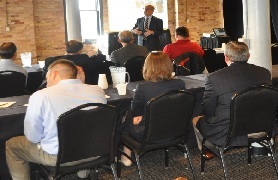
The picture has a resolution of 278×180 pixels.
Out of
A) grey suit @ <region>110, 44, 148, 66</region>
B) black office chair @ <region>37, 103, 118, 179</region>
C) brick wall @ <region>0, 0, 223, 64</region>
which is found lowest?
black office chair @ <region>37, 103, 118, 179</region>

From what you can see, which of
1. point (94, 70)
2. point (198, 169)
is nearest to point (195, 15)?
point (94, 70)

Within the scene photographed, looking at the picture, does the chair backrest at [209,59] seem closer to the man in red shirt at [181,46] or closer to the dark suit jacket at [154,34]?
the man in red shirt at [181,46]

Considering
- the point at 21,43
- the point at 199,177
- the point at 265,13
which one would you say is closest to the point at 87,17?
the point at 21,43

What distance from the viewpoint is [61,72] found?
120 inches

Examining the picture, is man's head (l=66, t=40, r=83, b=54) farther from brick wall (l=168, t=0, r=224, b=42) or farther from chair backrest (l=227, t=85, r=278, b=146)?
brick wall (l=168, t=0, r=224, b=42)

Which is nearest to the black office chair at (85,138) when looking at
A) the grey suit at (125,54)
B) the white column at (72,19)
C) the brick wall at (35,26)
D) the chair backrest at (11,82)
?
the chair backrest at (11,82)

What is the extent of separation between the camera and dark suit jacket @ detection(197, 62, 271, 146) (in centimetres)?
335

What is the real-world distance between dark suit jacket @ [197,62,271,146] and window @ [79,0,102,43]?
8.03m

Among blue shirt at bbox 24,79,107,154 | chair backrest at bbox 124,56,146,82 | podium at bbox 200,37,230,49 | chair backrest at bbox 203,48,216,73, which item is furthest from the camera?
podium at bbox 200,37,230,49

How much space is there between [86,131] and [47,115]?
0.94 feet

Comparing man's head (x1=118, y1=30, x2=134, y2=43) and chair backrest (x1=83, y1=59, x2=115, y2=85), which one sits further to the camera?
man's head (x1=118, y1=30, x2=134, y2=43)

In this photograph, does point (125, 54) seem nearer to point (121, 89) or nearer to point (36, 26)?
point (121, 89)

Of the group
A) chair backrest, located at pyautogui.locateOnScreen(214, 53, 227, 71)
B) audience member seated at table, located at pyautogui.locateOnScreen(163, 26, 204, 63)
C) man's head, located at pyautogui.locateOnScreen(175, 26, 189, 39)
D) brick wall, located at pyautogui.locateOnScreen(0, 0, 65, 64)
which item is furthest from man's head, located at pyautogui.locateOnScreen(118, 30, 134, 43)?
brick wall, located at pyautogui.locateOnScreen(0, 0, 65, 64)

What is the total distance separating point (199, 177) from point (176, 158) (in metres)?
0.54
